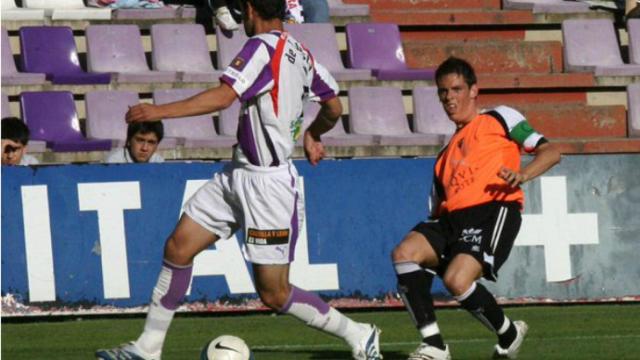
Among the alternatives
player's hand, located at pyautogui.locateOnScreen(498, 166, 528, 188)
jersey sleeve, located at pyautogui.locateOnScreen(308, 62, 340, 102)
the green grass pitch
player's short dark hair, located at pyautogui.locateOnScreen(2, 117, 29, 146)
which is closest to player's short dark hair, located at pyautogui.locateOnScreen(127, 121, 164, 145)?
player's short dark hair, located at pyautogui.locateOnScreen(2, 117, 29, 146)

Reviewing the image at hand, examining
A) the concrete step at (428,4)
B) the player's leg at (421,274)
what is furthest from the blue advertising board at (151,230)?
the concrete step at (428,4)

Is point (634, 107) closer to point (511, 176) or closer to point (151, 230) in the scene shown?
point (151, 230)

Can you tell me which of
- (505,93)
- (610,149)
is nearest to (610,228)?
(610,149)

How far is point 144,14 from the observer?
598 inches

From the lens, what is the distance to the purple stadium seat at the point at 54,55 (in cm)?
1417

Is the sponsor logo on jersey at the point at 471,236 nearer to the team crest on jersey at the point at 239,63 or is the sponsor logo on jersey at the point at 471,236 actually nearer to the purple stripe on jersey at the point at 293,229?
the purple stripe on jersey at the point at 293,229

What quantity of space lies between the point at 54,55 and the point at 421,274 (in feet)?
23.5

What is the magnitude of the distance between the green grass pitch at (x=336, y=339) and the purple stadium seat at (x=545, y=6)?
5.47 m

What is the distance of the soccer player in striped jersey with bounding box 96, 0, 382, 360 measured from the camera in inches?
297

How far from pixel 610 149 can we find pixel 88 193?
5574 mm

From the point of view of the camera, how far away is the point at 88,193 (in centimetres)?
1092

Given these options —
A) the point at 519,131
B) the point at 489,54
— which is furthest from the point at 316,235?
the point at 489,54

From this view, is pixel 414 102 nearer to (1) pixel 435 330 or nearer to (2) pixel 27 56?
(2) pixel 27 56

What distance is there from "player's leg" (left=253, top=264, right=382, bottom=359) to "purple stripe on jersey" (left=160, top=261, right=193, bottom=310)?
347 millimetres
